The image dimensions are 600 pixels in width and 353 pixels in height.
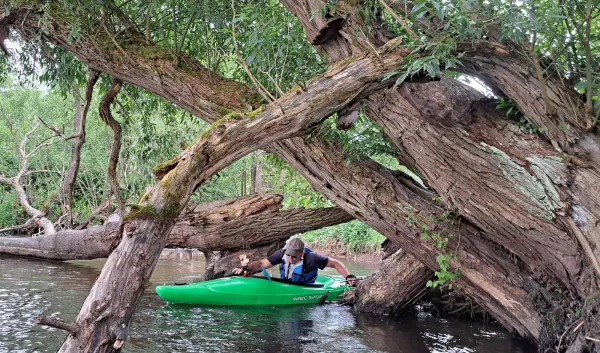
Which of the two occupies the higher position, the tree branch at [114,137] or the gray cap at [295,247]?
the tree branch at [114,137]

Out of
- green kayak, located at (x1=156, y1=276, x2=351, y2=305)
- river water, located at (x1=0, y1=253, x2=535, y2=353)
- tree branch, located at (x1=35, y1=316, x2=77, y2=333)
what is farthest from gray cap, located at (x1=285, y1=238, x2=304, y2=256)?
tree branch, located at (x1=35, y1=316, x2=77, y2=333)

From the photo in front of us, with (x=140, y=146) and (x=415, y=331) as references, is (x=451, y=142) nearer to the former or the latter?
(x=415, y=331)

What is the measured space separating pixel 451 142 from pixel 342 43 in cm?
130

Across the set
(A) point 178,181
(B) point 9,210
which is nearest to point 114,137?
(A) point 178,181

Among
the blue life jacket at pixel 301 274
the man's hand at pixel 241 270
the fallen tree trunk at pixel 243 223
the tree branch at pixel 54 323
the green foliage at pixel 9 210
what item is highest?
the green foliage at pixel 9 210

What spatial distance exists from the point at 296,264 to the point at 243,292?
92 cm

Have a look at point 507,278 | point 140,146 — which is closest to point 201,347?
point 507,278

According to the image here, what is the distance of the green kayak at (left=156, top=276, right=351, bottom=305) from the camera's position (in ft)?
24.2

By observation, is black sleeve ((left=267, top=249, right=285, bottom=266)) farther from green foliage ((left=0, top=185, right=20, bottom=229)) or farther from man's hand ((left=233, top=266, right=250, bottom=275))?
green foliage ((left=0, top=185, right=20, bottom=229))

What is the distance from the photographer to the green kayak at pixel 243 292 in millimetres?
7371

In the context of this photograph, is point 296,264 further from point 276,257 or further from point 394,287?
point 394,287

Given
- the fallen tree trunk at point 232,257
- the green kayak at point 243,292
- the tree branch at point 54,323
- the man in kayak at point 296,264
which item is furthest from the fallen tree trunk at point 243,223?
the tree branch at point 54,323

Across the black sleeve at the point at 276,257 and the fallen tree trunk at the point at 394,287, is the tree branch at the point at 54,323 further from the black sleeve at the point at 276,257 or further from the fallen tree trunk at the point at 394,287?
the black sleeve at the point at 276,257

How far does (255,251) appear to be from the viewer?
8234 mm
